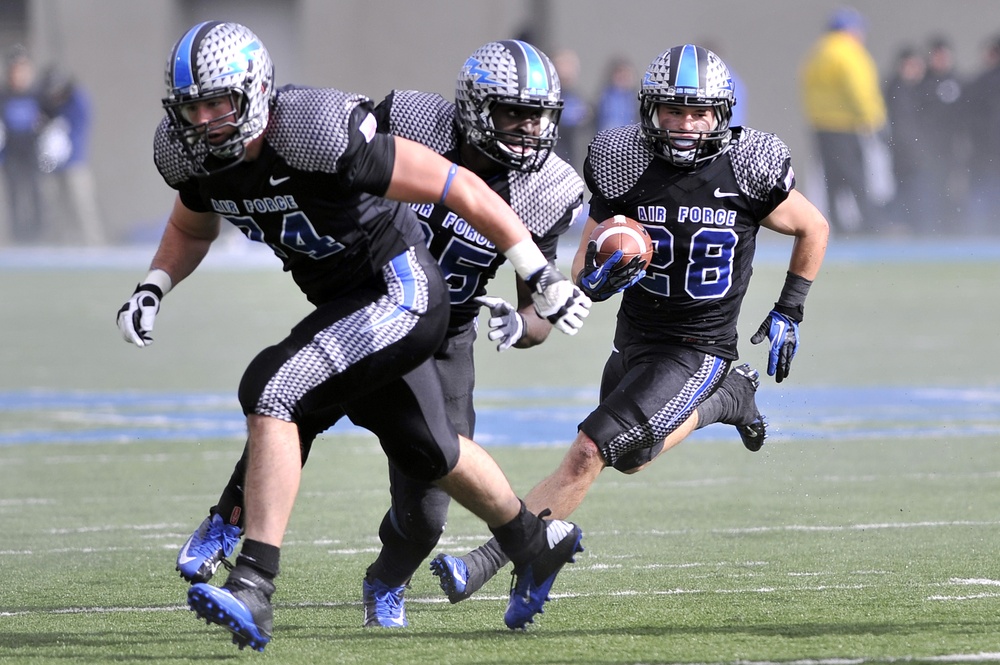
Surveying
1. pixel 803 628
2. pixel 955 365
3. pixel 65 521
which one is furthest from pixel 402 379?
pixel 955 365

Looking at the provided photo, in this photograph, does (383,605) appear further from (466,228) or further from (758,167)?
(758,167)

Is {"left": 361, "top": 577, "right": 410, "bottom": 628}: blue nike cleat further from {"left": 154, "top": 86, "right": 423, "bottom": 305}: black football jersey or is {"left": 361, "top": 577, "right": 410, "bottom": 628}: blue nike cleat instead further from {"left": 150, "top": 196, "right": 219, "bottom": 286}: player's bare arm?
{"left": 150, "top": 196, "right": 219, "bottom": 286}: player's bare arm

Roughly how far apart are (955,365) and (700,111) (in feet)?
20.3

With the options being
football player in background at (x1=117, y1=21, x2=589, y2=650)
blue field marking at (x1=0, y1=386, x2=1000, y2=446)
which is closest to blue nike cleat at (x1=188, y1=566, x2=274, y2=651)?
football player in background at (x1=117, y1=21, x2=589, y2=650)

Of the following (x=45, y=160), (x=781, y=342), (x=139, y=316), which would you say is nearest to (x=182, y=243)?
(x=139, y=316)

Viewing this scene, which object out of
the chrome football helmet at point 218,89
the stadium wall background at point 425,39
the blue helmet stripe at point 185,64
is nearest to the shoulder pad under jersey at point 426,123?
the chrome football helmet at point 218,89

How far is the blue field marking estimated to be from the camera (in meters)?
8.34

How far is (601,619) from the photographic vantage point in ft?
14.6

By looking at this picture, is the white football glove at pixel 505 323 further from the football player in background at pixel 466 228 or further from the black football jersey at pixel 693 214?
the black football jersey at pixel 693 214

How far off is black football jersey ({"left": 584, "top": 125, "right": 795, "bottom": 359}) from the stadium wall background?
17183 mm

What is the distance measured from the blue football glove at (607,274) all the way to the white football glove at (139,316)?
1.28m

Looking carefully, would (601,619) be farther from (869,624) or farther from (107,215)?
(107,215)

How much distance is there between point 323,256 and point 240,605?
0.95 metres

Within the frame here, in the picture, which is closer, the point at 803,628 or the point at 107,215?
the point at 803,628
